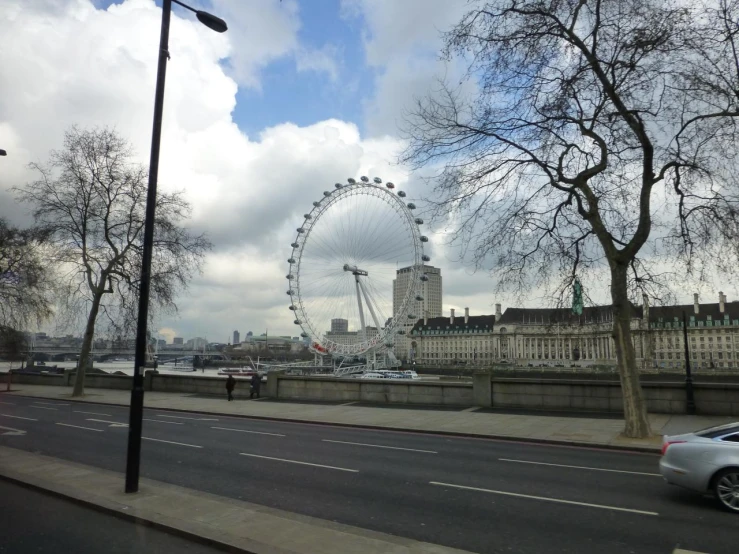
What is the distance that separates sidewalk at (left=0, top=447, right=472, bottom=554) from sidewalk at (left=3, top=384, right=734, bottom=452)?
35.2ft

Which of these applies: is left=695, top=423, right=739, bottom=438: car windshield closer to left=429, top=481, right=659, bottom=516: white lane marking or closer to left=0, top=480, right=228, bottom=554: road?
left=429, top=481, right=659, bottom=516: white lane marking

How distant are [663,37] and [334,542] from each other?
16639 mm

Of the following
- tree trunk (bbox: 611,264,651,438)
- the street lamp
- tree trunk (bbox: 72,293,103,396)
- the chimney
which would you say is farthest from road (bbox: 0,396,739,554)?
tree trunk (bbox: 72,293,103,396)

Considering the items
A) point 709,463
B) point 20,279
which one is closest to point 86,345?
point 20,279

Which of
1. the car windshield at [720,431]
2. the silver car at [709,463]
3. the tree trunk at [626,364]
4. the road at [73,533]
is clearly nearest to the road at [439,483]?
the silver car at [709,463]

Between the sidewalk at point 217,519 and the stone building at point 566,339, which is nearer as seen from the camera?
the sidewalk at point 217,519

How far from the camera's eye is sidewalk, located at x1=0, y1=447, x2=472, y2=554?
6.44 metres

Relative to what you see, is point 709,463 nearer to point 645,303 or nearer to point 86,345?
point 645,303

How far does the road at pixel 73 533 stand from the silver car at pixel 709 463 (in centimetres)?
754

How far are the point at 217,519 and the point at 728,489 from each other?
7.92 metres

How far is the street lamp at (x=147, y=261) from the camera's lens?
29.1ft

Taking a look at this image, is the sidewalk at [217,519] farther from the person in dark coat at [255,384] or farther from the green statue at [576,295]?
the person in dark coat at [255,384]

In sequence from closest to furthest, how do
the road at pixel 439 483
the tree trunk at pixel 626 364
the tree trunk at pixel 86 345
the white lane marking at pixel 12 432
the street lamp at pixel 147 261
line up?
the road at pixel 439 483, the street lamp at pixel 147 261, the tree trunk at pixel 626 364, the white lane marking at pixel 12 432, the tree trunk at pixel 86 345

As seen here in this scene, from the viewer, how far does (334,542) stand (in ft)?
21.7
